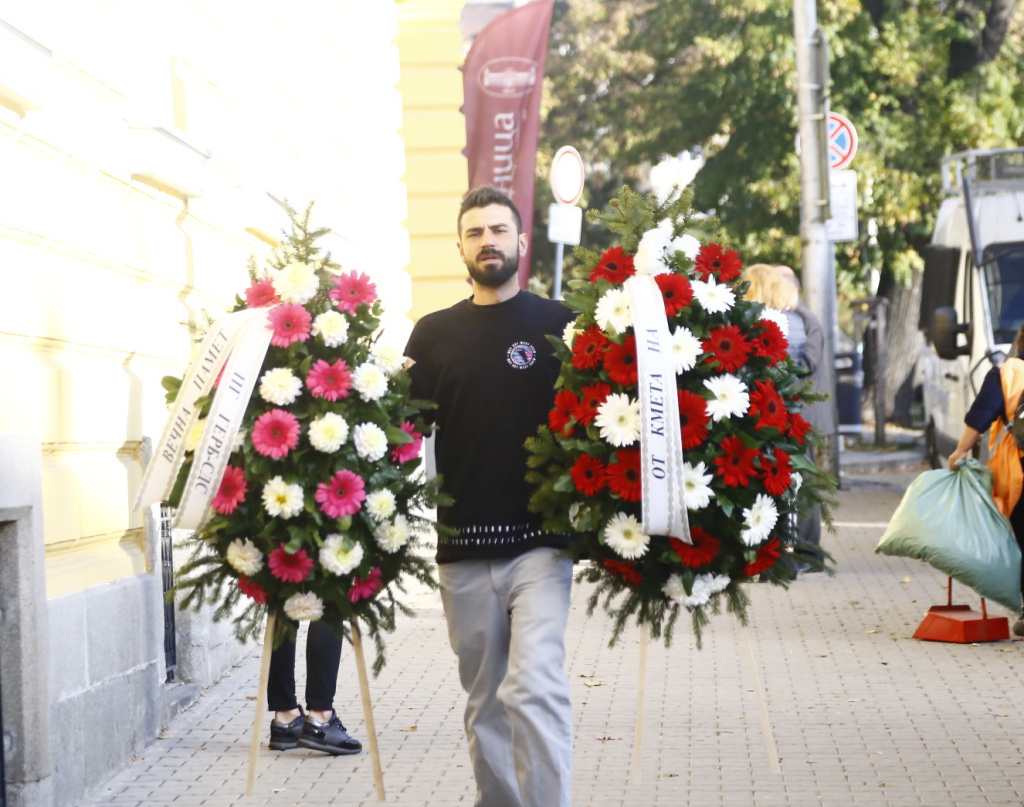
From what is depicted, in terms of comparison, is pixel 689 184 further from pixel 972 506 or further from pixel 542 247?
pixel 542 247

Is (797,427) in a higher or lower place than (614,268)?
lower

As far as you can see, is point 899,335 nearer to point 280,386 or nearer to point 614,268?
point 614,268

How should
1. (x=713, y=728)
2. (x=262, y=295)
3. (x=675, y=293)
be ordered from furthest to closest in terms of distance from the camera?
(x=713, y=728)
(x=262, y=295)
(x=675, y=293)

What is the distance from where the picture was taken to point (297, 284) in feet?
17.0

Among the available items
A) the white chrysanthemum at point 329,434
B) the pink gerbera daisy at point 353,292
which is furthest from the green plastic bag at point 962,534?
the white chrysanthemum at point 329,434

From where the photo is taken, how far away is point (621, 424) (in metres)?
4.89

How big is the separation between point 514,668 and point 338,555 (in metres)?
0.67

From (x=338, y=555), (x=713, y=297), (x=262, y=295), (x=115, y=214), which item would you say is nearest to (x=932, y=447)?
(x=115, y=214)

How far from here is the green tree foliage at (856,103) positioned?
2423cm

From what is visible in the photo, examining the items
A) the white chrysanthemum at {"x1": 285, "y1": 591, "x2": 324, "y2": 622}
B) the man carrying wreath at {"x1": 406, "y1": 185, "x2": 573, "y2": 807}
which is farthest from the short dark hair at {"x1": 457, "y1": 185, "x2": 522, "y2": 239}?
the white chrysanthemum at {"x1": 285, "y1": 591, "x2": 324, "y2": 622}

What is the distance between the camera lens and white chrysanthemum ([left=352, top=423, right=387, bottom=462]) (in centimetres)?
496

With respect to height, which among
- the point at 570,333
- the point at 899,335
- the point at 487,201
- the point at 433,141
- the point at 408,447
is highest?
the point at 433,141

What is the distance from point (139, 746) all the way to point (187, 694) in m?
0.96

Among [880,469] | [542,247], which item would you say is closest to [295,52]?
[880,469]
